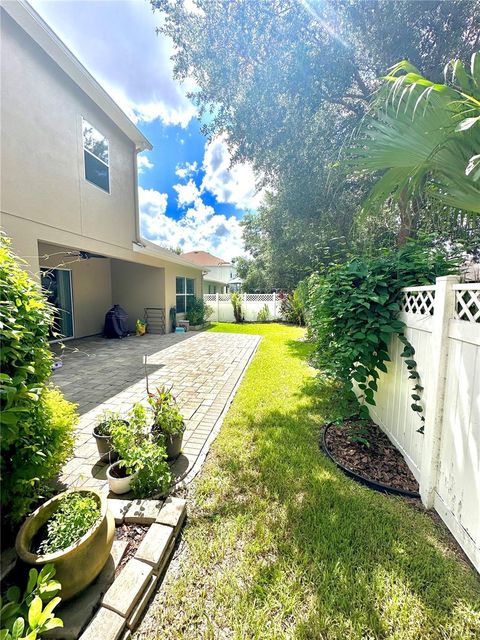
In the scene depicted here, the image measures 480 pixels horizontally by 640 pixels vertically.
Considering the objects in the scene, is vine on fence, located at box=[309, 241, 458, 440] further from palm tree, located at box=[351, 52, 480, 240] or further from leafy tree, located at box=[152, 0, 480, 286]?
leafy tree, located at box=[152, 0, 480, 286]

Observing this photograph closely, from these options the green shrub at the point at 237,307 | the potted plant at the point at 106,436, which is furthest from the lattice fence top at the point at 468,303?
the green shrub at the point at 237,307

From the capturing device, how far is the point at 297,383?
4996mm

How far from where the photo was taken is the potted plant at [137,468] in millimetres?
2145

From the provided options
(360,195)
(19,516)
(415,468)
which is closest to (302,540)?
(415,468)

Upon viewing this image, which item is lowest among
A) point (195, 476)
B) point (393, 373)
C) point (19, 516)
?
point (195, 476)

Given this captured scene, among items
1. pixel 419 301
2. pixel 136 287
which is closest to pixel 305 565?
pixel 419 301

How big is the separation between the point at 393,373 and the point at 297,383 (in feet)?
7.36

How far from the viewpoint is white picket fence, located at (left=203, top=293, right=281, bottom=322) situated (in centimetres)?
1510

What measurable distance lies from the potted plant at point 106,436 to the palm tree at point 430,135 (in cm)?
347

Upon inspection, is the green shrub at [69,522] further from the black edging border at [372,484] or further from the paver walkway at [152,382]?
the black edging border at [372,484]

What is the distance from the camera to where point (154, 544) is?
67.9 inches

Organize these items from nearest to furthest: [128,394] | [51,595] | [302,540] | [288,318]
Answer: [51,595] < [302,540] < [128,394] < [288,318]

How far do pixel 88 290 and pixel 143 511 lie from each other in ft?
29.2

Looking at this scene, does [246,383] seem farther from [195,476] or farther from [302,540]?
[302,540]
